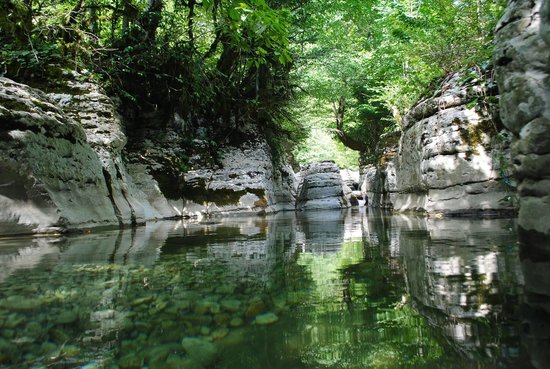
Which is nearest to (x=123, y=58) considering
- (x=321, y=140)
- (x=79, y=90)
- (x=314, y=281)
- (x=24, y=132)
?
(x=79, y=90)

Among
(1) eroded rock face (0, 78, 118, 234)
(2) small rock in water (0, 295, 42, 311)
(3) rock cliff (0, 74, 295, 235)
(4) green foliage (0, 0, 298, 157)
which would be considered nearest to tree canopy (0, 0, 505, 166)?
(4) green foliage (0, 0, 298, 157)

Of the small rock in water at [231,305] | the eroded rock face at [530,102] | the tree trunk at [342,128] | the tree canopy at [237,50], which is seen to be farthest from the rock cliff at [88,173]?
the tree trunk at [342,128]

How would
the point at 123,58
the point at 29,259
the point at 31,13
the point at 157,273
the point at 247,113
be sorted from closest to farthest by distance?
1. the point at 157,273
2. the point at 29,259
3. the point at 31,13
4. the point at 123,58
5. the point at 247,113

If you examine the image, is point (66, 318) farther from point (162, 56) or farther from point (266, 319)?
point (162, 56)

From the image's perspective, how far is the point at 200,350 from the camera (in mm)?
1210

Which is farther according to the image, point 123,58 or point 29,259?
point 123,58

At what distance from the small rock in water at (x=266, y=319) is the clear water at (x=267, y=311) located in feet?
0.04

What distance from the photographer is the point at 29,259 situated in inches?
113

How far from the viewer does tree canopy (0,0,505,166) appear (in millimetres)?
7034

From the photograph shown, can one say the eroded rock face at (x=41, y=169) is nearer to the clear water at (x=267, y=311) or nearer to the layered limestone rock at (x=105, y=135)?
the layered limestone rock at (x=105, y=135)

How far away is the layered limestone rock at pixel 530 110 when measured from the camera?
2701 millimetres

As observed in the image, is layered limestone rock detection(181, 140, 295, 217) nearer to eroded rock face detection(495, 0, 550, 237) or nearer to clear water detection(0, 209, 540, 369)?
clear water detection(0, 209, 540, 369)

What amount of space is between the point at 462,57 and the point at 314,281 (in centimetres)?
726

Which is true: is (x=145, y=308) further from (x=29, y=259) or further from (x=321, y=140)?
(x=321, y=140)
